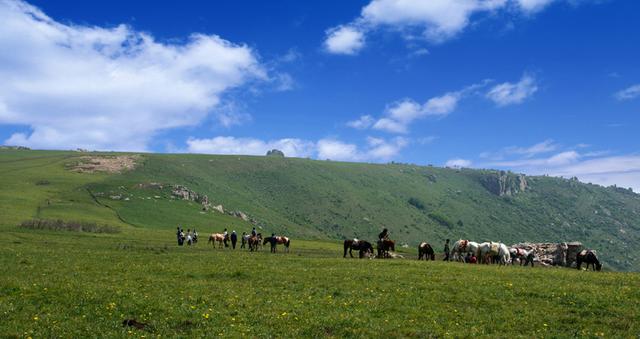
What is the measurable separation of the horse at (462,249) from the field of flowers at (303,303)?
62.8ft

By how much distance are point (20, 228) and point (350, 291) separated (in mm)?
70864

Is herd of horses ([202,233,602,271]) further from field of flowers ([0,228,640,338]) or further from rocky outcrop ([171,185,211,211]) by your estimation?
rocky outcrop ([171,185,211,211])

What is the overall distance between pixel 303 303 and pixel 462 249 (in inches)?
1385

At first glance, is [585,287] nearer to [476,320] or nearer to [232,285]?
[476,320]

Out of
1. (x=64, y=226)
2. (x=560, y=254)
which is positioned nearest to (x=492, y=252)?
(x=560, y=254)

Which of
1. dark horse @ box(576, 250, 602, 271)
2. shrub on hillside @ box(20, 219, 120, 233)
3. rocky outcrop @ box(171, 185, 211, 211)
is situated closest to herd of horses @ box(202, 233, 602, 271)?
dark horse @ box(576, 250, 602, 271)

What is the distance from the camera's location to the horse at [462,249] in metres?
50.1

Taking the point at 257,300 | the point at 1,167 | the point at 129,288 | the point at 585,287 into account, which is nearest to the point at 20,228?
the point at 129,288

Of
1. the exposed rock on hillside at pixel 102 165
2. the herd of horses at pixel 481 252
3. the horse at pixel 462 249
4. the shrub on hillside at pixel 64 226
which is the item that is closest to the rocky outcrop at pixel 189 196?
the exposed rock on hillside at pixel 102 165

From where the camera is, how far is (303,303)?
2091 centimetres

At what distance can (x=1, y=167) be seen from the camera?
16462 cm

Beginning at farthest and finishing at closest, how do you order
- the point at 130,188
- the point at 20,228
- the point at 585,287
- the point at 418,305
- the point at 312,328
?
the point at 130,188 < the point at 20,228 < the point at 585,287 < the point at 418,305 < the point at 312,328

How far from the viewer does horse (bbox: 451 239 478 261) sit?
50.1 m

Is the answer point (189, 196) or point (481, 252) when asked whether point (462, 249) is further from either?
point (189, 196)
